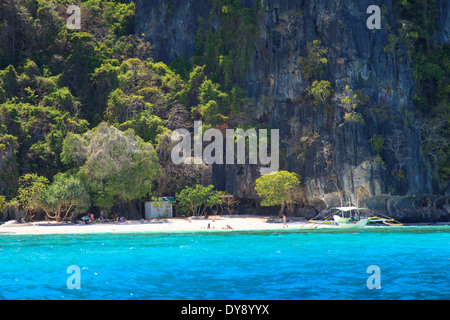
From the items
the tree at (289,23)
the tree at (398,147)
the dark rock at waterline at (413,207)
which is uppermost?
the tree at (289,23)

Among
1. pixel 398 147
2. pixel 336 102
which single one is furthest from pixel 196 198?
pixel 398 147

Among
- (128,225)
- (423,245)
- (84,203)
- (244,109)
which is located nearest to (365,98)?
(244,109)

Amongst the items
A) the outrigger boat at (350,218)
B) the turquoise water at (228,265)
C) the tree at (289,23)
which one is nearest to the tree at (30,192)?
the turquoise water at (228,265)

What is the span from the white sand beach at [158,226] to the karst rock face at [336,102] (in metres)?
4.07

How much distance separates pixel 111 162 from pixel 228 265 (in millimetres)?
19912

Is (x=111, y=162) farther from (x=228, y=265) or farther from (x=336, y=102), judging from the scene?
(x=228, y=265)

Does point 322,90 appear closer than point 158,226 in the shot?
No

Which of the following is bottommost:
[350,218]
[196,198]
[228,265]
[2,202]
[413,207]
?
[228,265]

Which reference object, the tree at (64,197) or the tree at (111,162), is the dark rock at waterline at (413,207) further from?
the tree at (64,197)

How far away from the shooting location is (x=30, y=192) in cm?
3559

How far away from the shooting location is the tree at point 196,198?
128ft

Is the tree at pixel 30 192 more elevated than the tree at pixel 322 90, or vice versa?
the tree at pixel 322 90

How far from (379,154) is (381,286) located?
22.9m

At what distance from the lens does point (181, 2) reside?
49.3 meters
